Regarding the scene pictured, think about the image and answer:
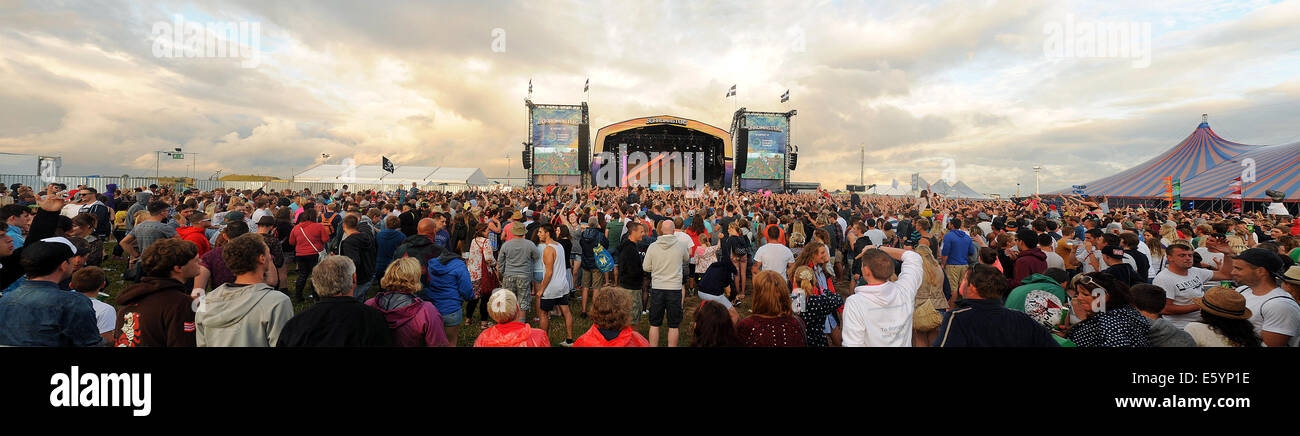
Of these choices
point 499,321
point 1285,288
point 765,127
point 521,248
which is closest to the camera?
point 499,321

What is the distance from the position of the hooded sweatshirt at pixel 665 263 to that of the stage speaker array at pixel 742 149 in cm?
2911

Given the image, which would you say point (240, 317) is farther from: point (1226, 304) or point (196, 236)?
point (1226, 304)

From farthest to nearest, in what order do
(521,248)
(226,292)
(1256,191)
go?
(1256,191) → (521,248) → (226,292)

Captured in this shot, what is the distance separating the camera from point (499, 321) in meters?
2.88

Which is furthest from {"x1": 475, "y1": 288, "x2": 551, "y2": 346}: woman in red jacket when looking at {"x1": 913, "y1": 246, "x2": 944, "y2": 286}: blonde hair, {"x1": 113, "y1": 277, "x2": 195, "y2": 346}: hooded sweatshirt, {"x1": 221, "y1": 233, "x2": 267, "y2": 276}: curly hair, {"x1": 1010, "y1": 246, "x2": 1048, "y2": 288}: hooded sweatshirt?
{"x1": 1010, "y1": 246, "x2": 1048, "y2": 288}: hooded sweatshirt

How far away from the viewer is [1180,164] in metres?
34.8

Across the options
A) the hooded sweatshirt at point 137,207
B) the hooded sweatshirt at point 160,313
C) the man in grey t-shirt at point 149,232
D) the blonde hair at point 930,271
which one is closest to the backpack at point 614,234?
the blonde hair at point 930,271

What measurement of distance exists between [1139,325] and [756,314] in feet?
7.76

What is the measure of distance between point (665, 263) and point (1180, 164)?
162 feet

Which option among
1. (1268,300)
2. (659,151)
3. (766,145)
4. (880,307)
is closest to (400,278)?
(880,307)
